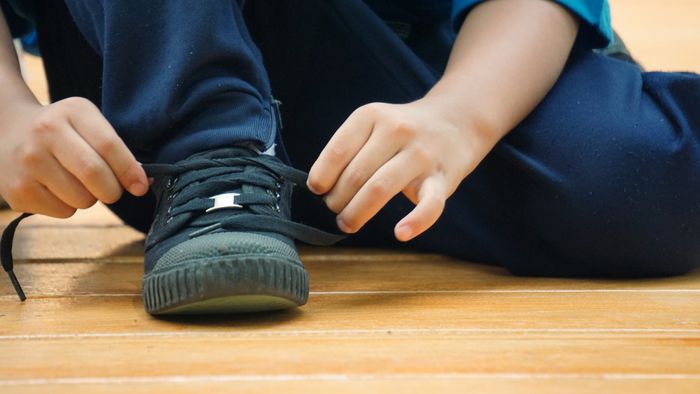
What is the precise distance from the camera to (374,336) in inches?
22.3

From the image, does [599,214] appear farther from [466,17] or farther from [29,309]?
[29,309]

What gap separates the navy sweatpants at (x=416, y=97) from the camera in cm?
65

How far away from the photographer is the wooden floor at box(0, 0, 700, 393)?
0.49 meters

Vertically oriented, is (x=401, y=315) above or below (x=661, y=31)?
above

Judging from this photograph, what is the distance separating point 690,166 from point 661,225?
5cm

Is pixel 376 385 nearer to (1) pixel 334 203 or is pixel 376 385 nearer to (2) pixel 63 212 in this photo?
(1) pixel 334 203

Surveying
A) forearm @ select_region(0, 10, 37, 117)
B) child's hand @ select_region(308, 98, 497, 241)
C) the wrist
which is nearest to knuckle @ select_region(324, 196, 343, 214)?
child's hand @ select_region(308, 98, 497, 241)

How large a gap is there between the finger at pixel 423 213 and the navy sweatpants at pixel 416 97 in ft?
0.39

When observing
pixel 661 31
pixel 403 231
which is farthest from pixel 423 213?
pixel 661 31

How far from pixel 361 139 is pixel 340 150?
19mm

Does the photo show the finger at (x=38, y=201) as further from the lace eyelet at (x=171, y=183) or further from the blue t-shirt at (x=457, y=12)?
the blue t-shirt at (x=457, y=12)

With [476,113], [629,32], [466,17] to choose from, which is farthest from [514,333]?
[629,32]

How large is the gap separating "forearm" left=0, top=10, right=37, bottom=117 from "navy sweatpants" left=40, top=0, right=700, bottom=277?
60mm

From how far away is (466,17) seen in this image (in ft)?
2.63
